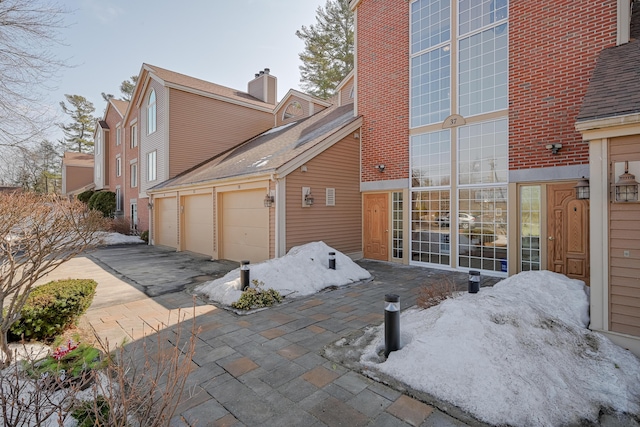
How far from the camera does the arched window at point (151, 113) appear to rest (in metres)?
17.1

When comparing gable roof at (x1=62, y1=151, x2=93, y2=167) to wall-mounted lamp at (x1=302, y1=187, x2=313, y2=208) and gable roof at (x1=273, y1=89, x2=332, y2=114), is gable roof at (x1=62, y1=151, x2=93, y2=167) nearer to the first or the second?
gable roof at (x1=273, y1=89, x2=332, y2=114)

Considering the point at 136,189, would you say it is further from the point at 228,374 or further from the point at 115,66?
the point at 228,374

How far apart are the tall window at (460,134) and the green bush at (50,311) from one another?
8.13 metres

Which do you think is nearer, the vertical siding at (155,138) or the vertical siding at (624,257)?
the vertical siding at (624,257)

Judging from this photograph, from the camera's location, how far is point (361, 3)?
10891mm

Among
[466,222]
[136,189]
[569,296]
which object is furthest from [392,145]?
[136,189]

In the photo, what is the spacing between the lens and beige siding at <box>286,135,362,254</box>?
9219 mm

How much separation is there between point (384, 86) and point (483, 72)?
3.06 m

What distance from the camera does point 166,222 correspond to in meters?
15.2

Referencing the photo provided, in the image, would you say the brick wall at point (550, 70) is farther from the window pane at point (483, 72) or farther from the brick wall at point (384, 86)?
the brick wall at point (384, 86)

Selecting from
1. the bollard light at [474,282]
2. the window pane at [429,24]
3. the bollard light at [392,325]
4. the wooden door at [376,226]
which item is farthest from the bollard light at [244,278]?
the window pane at [429,24]

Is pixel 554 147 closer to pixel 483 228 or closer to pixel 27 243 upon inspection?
pixel 483 228

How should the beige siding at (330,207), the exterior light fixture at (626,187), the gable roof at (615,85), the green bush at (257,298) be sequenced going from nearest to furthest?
the exterior light fixture at (626,187)
the gable roof at (615,85)
the green bush at (257,298)
the beige siding at (330,207)

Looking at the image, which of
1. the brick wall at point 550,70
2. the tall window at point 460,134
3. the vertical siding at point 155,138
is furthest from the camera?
the vertical siding at point 155,138
